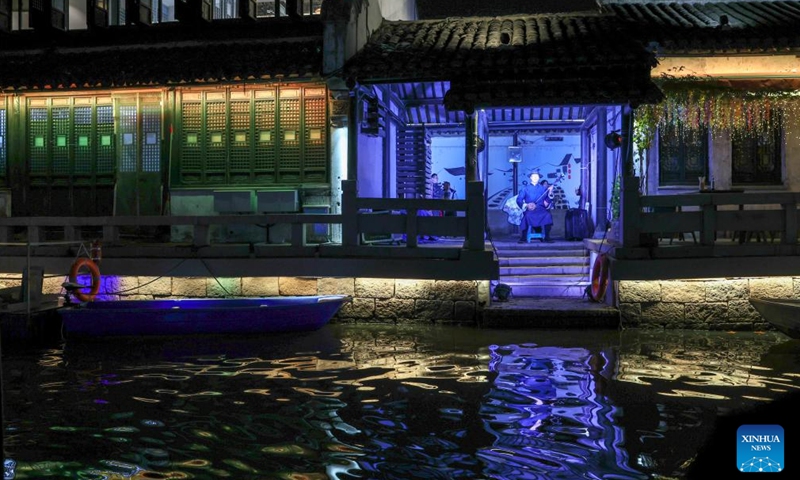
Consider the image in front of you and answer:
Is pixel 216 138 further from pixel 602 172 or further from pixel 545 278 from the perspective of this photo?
pixel 602 172

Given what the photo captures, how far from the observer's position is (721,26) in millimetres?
14242

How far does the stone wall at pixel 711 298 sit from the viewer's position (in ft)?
41.5

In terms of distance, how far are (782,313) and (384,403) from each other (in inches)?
283

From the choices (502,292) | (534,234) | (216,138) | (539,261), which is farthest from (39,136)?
(534,234)

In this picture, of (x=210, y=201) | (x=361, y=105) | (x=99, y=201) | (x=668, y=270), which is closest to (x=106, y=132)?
(x=99, y=201)

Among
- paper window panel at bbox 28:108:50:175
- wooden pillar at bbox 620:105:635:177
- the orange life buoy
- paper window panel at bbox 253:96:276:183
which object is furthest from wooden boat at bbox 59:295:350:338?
paper window panel at bbox 28:108:50:175

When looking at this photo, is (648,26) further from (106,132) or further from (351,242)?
(106,132)

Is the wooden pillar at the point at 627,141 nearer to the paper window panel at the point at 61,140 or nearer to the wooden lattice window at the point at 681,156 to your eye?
the wooden lattice window at the point at 681,156

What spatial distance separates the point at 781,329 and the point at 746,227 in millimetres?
2096

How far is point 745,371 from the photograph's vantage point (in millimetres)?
9242

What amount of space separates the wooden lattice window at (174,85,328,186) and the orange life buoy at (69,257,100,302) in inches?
166

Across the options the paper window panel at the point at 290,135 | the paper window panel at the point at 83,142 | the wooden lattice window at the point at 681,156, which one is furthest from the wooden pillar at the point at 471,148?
the paper window panel at the point at 83,142

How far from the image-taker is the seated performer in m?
17.6

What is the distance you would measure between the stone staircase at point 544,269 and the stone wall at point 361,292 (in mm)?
1675
